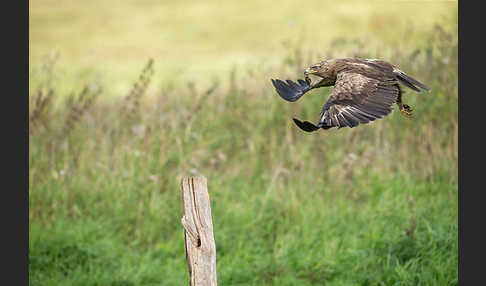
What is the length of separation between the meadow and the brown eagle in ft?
7.22

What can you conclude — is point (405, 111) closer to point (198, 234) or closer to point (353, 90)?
point (353, 90)

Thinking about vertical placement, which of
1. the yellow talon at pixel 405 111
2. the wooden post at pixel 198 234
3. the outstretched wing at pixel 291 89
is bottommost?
the wooden post at pixel 198 234

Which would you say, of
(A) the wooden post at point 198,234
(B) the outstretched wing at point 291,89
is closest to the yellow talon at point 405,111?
(B) the outstretched wing at point 291,89

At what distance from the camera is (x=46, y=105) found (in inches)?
265

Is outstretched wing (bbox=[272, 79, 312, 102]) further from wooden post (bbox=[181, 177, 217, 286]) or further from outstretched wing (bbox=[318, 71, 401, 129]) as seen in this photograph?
wooden post (bbox=[181, 177, 217, 286])

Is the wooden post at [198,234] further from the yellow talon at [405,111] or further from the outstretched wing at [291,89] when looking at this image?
the yellow talon at [405,111]

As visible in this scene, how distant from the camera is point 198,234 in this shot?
3.69 metres

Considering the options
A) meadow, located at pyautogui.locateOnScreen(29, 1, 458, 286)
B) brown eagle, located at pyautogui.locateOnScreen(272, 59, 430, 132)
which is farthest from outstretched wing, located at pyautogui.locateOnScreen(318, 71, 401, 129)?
meadow, located at pyautogui.locateOnScreen(29, 1, 458, 286)

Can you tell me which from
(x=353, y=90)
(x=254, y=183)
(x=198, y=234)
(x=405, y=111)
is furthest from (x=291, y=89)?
(x=254, y=183)

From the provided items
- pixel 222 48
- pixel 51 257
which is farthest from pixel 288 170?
pixel 222 48

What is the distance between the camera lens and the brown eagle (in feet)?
10.5

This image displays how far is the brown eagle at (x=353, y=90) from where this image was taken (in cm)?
320

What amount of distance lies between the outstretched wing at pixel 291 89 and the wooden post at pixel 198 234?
0.66 m

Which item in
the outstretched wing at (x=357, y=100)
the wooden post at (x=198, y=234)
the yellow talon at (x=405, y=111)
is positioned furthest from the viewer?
the yellow talon at (x=405, y=111)
